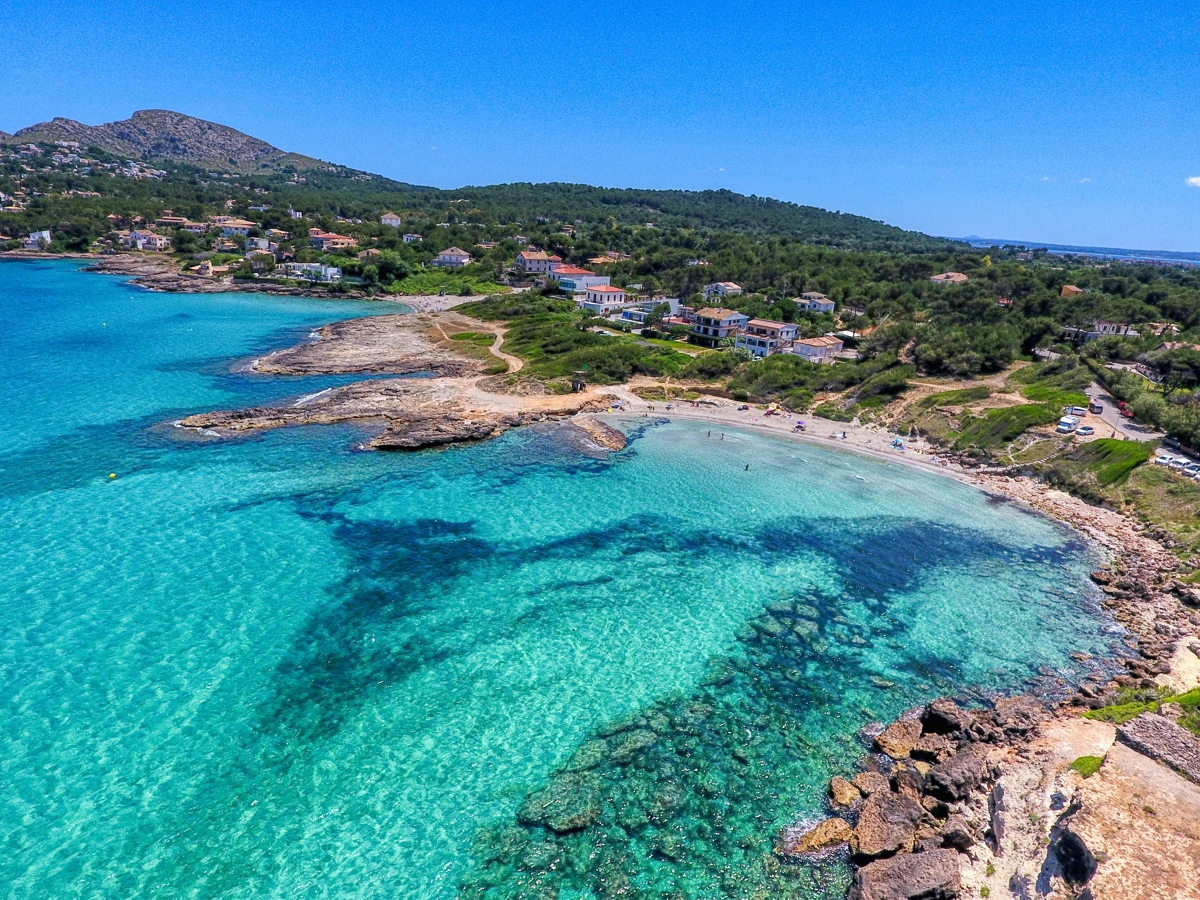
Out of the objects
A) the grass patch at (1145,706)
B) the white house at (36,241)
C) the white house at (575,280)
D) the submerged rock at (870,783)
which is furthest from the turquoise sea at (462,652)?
the white house at (36,241)

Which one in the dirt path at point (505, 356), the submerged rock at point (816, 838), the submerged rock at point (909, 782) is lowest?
the submerged rock at point (816, 838)

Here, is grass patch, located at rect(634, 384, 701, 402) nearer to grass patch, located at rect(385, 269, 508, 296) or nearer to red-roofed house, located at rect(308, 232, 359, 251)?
grass patch, located at rect(385, 269, 508, 296)

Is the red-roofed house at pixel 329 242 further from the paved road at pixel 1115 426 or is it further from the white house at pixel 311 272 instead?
the paved road at pixel 1115 426

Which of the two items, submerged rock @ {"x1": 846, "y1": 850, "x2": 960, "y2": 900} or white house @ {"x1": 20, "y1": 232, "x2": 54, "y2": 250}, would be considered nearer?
submerged rock @ {"x1": 846, "y1": 850, "x2": 960, "y2": 900}

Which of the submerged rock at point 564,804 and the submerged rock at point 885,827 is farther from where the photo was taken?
the submerged rock at point 564,804

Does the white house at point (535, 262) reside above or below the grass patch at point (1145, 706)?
above

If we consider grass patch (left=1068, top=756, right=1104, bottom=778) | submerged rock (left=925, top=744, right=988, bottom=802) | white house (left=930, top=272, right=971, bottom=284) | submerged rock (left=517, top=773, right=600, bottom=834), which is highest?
white house (left=930, top=272, right=971, bottom=284)

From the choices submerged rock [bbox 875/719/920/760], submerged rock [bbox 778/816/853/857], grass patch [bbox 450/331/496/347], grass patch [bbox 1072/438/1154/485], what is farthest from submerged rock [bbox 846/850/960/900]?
grass patch [bbox 450/331/496/347]
